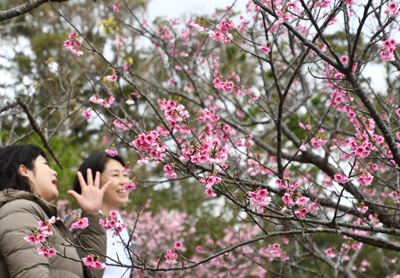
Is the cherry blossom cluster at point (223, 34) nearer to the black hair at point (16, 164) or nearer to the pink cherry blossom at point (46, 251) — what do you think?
the black hair at point (16, 164)

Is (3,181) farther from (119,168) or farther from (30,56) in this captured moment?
(30,56)

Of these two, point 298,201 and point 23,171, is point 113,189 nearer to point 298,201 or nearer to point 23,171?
point 23,171

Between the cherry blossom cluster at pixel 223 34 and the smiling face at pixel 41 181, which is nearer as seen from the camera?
the smiling face at pixel 41 181

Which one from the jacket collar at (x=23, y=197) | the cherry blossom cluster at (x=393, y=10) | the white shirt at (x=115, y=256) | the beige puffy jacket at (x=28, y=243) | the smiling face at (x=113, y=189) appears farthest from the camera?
the smiling face at (x=113, y=189)

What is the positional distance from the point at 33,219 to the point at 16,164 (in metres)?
0.47

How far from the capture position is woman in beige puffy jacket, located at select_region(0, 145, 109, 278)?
1414 millimetres

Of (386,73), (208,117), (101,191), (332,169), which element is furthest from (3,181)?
(386,73)

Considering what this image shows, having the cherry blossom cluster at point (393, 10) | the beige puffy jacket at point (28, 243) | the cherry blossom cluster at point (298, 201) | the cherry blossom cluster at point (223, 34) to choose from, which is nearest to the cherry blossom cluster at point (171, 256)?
the beige puffy jacket at point (28, 243)

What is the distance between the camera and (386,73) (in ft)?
14.1

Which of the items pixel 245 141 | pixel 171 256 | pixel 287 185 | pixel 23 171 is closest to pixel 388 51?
pixel 287 185

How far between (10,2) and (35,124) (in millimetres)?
9457

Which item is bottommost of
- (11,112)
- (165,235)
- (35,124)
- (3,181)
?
(3,181)

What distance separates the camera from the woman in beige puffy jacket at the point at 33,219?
1.41 meters

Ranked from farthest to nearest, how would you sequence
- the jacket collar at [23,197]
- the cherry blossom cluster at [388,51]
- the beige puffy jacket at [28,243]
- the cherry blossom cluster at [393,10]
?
the cherry blossom cluster at [388,51]
the cherry blossom cluster at [393,10]
the jacket collar at [23,197]
the beige puffy jacket at [28,243]
